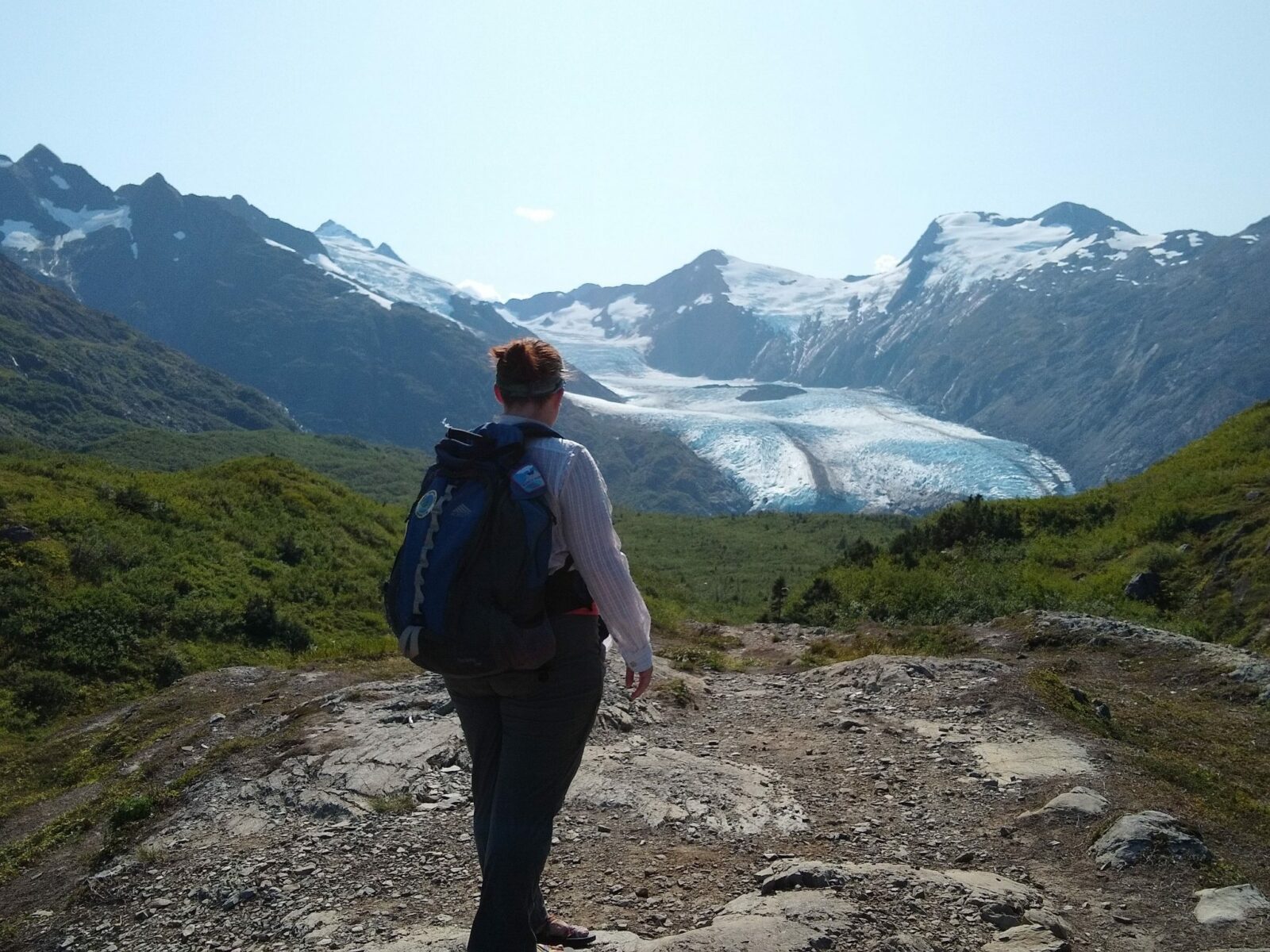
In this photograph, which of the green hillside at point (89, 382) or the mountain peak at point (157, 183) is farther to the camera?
the mountain peak at point (157, 183)

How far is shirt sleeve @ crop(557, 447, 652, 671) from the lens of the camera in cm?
318

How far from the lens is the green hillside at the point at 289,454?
51.7m

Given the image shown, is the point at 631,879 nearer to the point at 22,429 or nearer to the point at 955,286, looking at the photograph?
the point at 22,429

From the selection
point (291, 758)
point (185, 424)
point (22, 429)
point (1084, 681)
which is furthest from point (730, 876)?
point (185, 424)

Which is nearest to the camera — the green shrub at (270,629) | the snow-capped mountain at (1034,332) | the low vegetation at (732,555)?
the green shrub at (270,629)

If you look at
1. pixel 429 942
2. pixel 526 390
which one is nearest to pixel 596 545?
pixel 526 390

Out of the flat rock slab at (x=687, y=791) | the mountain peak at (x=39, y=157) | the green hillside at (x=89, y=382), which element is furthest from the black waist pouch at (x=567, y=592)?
the mountain peak at (x=39, y=157)

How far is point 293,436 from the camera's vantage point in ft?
244

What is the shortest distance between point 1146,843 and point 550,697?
11.6 feet

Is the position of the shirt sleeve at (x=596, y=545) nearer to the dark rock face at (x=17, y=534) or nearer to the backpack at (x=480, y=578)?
the backpack at (x=480, y=578)

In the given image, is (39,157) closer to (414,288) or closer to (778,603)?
(414,288)

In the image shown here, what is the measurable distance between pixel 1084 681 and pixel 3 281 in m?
113

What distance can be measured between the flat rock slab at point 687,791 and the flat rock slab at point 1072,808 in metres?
1.36

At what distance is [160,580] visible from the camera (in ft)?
46.5
